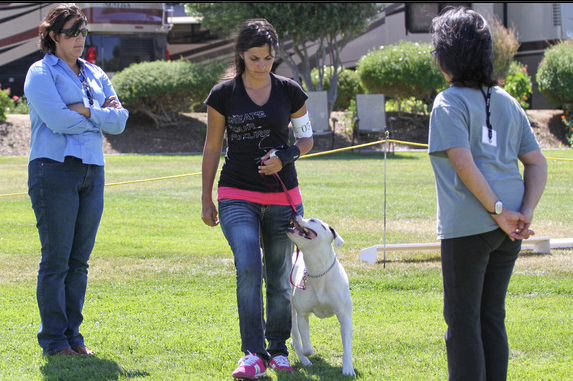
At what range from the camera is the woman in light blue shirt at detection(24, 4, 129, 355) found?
13.2 feet

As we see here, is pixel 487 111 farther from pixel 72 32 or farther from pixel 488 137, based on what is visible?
pixel 72 32

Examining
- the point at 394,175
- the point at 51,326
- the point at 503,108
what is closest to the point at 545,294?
the point at 503,108

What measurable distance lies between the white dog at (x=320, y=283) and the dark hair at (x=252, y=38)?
957 mm

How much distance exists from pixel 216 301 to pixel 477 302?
292cm

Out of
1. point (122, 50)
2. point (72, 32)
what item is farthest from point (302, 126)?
point (122, 50)

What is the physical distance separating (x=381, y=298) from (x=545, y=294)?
Answer: 1371 millimetres

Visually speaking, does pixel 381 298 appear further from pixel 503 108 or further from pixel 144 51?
pixel 144 51

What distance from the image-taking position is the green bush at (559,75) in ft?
69.3

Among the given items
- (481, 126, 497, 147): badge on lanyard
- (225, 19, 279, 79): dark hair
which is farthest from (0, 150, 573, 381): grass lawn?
(225, 19, 279, 79): dark hair

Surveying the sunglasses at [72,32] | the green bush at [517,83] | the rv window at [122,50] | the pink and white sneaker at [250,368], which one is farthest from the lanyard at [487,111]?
the green bush at [517,83]

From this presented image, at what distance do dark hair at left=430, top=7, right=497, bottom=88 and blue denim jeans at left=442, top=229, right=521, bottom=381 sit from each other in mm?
665

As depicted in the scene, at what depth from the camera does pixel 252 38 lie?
3.83 metres

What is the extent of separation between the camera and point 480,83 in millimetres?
2979

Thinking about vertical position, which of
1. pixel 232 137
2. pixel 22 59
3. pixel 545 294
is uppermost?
pixel 22 59
